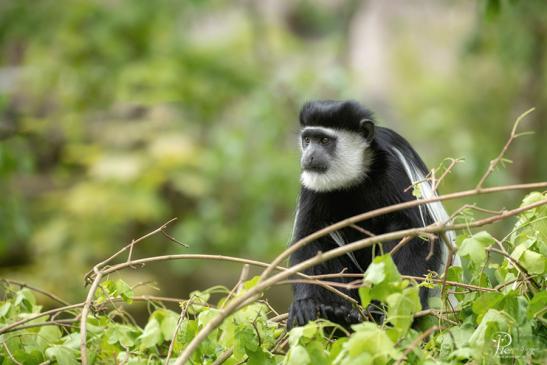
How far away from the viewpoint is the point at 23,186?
6918 millimetres

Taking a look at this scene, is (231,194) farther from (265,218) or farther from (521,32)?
(521,32)

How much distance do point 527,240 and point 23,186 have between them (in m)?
6.01

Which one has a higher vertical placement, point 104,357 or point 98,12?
point 98,12

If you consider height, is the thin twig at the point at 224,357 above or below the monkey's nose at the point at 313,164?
below

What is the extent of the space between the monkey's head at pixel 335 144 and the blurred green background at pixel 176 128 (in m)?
1.96

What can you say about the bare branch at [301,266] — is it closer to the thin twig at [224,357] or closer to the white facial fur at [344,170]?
the thin twig at [224,357]

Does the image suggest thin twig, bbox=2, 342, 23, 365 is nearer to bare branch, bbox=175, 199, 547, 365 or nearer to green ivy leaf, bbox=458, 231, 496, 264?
bare branch, bbox=175, 199, 547, 365

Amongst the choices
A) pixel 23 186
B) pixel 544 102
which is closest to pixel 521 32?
pixel 544 102

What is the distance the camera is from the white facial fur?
2.88 m

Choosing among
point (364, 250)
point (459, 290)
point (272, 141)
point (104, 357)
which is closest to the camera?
point (459, 290)

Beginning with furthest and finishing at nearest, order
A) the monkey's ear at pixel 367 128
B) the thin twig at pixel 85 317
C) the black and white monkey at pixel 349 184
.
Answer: the monkey's ear at pixel 367 128 → the black and white monkey at pixel 349 184 → the thin twig at pixel 85 317

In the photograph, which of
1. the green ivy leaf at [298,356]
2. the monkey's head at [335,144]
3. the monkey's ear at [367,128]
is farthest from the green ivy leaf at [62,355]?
the monkey's ear at [367,128]

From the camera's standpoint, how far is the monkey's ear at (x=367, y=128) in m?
2.86

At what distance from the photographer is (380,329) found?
1357 mm
